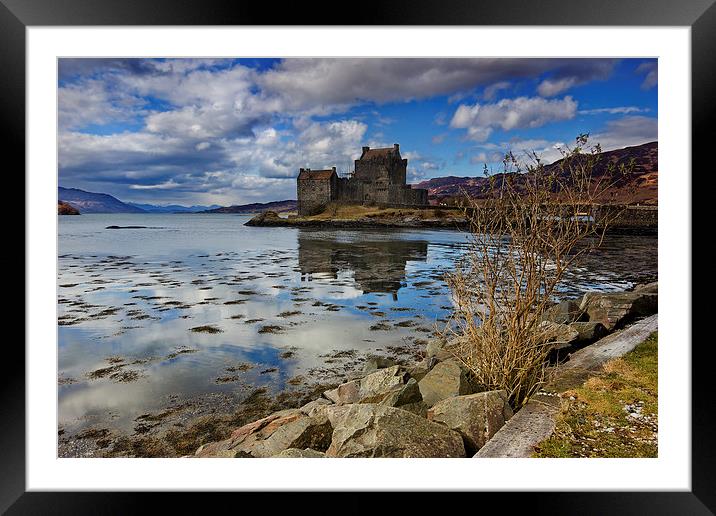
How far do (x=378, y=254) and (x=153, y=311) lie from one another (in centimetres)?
641

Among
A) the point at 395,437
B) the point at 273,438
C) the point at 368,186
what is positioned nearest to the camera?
the point at 395,437

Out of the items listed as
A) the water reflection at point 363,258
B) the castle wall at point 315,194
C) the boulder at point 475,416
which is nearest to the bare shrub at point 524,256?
the boulder at point 475,416

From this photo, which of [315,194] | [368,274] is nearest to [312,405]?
[368,274]

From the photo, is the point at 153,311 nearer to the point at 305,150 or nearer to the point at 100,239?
the point at 305,150

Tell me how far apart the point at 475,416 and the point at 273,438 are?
3.98 ft

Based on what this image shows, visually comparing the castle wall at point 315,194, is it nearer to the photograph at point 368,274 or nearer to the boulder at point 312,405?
the photograph at point 368,274

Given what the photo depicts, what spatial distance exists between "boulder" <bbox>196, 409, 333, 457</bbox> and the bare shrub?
112cm

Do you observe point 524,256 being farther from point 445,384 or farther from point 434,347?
point 434,347

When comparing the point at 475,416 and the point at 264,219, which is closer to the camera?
the point at 475,416

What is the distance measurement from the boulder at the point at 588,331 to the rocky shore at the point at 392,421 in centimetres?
5

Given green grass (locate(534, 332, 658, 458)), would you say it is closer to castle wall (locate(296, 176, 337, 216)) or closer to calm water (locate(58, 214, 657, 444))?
calm water (locate(58, 214, 657, 444))

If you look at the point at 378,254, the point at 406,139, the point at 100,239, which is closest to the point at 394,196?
the point at 378,254

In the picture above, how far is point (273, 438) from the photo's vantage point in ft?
8.84
